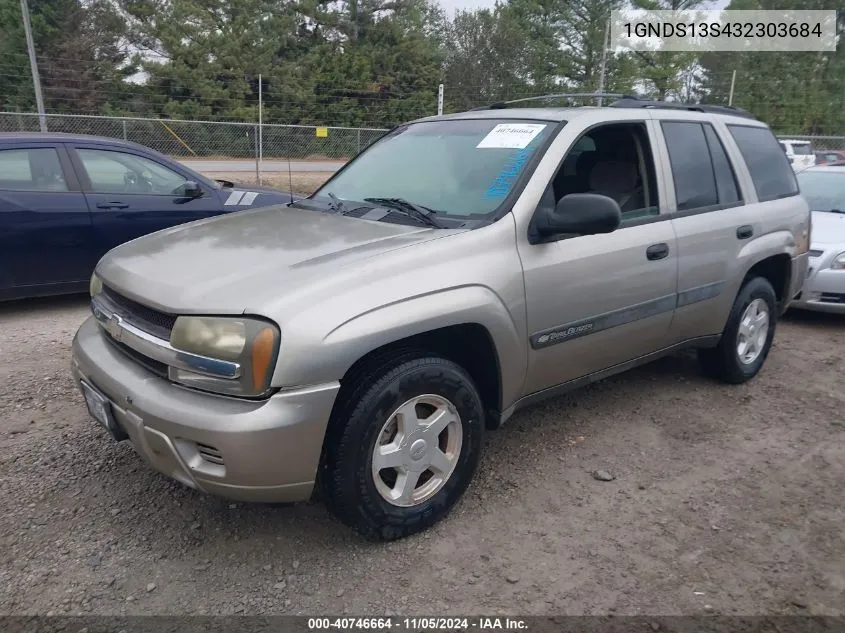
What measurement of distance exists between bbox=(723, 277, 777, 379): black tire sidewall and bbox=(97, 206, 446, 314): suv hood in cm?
239

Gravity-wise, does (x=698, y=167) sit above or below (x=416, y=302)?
above

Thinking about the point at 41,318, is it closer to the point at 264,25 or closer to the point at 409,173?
the point at 409,173

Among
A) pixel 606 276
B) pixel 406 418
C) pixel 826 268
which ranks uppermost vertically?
pixel 606 276

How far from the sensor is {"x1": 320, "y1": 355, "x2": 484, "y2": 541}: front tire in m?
2.50

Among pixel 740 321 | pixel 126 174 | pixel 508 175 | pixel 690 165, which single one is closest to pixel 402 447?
pixel 508 175

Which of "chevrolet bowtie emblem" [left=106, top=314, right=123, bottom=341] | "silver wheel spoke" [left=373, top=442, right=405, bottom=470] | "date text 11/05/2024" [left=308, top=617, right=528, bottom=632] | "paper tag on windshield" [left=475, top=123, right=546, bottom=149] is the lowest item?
"date text 11/05/2024" [left=308, top=617, right=528, bottom=632]

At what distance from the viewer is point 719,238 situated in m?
4.02

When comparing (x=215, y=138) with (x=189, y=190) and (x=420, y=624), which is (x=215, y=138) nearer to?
(x=189, y=190)

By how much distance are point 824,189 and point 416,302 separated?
673 centimetres

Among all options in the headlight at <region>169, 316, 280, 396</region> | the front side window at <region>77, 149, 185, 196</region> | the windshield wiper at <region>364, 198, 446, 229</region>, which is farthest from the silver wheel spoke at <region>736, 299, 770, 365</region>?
the front side window at <region>77, 149, 185, 196</region>

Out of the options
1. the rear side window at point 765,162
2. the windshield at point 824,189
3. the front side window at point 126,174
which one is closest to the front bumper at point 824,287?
the windshield at point 824,189

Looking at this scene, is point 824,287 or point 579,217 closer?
point 579,217

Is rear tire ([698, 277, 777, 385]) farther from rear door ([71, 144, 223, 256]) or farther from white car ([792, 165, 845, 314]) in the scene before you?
rear door ([71, 144, 223, 256])

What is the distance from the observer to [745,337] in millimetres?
4523
